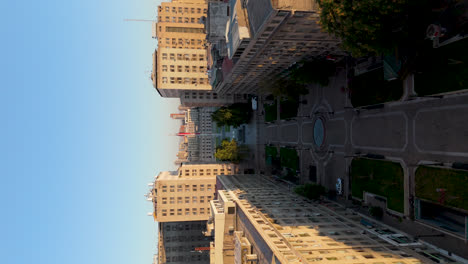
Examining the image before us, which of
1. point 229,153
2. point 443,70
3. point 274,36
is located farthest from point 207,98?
point 443,70

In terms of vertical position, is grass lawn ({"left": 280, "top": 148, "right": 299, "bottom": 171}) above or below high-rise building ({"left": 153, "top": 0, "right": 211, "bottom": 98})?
below

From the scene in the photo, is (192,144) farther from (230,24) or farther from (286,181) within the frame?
(230,24)

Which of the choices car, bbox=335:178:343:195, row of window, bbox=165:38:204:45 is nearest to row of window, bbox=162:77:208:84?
row of window, bbox=165:38:204:45

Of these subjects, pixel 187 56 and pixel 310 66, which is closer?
pixel 310 66

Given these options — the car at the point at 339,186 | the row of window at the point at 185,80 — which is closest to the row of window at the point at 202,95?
the row of window at the point at 185,80

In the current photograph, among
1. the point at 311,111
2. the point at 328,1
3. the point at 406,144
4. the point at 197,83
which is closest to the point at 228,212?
the point at 311,111

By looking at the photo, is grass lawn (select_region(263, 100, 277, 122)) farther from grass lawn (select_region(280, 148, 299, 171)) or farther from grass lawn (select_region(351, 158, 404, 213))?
grass lawn (select_region(351, 158, 404, 213))

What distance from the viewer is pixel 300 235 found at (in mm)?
43844

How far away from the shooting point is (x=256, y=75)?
72.2 metres

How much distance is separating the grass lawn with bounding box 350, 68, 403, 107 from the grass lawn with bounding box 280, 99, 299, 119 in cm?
2371

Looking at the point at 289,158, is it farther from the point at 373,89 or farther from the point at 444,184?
the point at 444,184

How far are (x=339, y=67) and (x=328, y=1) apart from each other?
2649cm

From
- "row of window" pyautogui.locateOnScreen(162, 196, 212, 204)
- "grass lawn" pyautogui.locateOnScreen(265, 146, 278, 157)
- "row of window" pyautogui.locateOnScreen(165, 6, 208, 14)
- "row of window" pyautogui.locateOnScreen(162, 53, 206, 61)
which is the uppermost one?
"row of window" pyautogui.locateOnScreen(165, 6, 208, 14)

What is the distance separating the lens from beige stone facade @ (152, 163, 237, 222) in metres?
97.8
